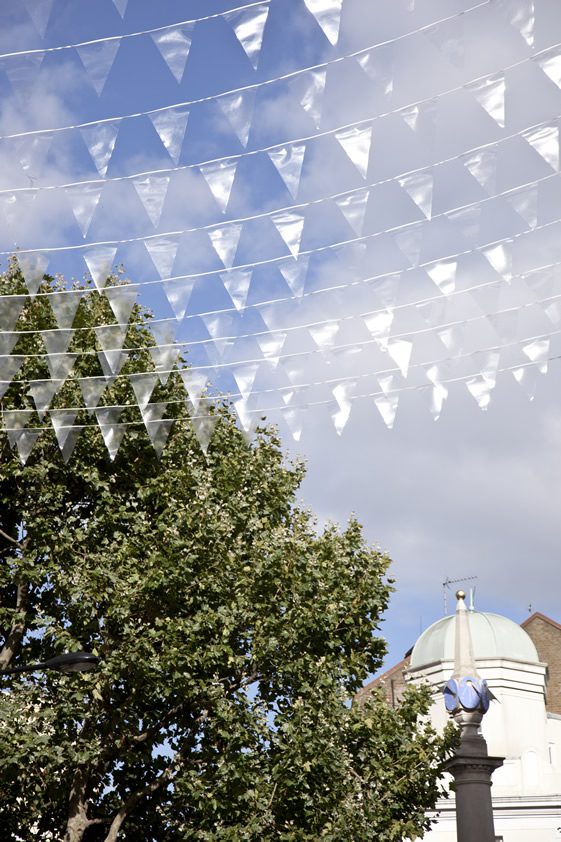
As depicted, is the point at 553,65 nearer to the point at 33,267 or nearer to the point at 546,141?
the point at 546,141

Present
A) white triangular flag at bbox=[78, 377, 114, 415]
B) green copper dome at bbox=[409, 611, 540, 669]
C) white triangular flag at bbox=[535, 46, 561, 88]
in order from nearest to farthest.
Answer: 1. white triangular flag at bbox=[535, 46, 561, 88]
2. white triangular flag at bbox=[78, 377, 114, 415]
3. green copper dome at bbox=[409, 611, 540, 669]

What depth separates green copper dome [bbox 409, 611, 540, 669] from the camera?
142ft

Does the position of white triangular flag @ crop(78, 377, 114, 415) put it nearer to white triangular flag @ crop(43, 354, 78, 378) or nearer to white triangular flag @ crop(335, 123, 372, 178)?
white triangular flag @ crop(43, 354, 78, 378)

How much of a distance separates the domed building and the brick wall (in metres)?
7.01

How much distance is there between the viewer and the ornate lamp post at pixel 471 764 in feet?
68.8

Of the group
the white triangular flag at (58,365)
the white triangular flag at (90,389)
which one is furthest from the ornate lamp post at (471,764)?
the white triangular flag at (58,365)

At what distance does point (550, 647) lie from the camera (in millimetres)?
52969

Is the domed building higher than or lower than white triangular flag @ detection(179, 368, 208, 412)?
higher

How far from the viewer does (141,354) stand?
71.2 feet

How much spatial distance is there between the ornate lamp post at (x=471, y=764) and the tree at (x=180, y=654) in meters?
1.80

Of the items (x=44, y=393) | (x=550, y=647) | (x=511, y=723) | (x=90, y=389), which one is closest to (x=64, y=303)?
(x=90, y=389)

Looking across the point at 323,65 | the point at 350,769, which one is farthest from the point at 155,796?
the point at 323,65

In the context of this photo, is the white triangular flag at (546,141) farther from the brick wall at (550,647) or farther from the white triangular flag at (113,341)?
the brick wall at (550,647)

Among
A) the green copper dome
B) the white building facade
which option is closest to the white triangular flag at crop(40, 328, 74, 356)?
the white building facade
